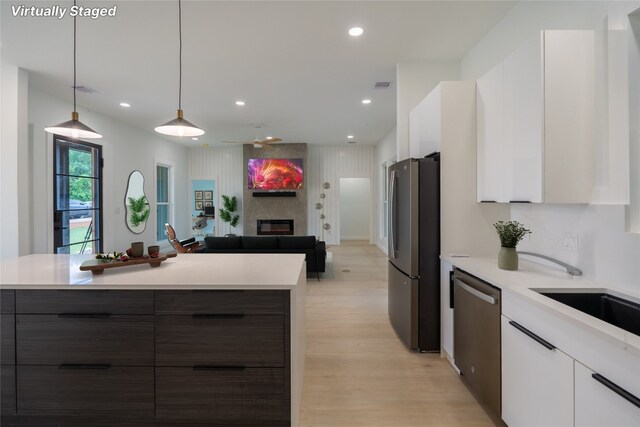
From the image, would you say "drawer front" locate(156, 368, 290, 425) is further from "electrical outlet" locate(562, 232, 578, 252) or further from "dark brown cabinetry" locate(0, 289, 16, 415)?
"electrical outlet" locate(562, 232, 578, 252)

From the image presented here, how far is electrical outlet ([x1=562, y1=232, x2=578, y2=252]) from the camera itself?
1.97 metres

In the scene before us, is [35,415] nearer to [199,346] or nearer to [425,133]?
[199,346]

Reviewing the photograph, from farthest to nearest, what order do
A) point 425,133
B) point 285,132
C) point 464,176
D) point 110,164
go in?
point 285,132 → point 110,164 → point 425,133 → point 464,176

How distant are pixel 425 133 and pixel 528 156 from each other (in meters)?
1.18

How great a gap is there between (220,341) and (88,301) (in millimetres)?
744

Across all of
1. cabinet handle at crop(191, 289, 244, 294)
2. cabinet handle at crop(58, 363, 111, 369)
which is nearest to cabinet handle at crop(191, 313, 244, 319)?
cabinet handle at crop(191, 289, 244, 294)

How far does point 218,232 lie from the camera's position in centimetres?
959

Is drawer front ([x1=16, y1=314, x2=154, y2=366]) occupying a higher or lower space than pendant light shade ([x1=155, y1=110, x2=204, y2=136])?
lower

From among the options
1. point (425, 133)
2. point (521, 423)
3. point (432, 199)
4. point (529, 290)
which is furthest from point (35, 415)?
point (425, 133)

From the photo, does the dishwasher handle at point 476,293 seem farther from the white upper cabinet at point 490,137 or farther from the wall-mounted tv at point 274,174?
the wall-mounted tv at point 274,174

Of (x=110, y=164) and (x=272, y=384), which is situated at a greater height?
(x=110, y=164)

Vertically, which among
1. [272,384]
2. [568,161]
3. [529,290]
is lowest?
[272,384]

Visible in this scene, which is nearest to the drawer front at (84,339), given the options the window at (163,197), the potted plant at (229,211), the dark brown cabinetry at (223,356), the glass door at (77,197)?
the dark brown cabinetry at (223,356)

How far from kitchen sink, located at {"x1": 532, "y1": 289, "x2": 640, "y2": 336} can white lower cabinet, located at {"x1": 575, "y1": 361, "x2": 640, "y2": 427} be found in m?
0.52
